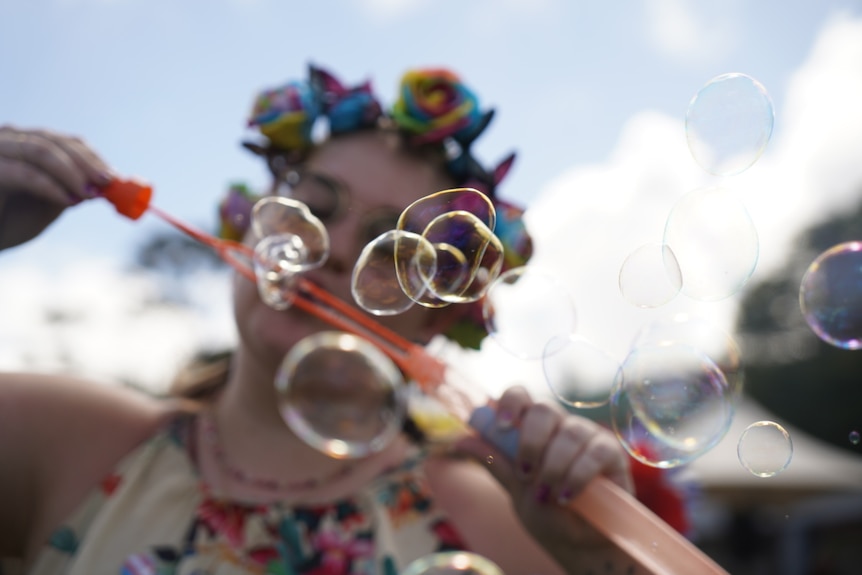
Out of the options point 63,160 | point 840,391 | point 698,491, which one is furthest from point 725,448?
point 840,391

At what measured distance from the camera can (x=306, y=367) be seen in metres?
1.33

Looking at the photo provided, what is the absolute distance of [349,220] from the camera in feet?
5.14

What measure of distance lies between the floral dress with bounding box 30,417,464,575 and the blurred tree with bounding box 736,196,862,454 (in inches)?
627

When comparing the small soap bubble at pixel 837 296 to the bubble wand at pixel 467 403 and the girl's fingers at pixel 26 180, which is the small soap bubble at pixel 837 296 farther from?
the girl's fingers at pixel 26 180

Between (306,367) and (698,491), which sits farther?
(698,491)

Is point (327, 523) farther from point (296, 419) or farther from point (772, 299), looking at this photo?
point (772, 299)

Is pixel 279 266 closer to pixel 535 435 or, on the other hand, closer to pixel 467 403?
pixel 467 403

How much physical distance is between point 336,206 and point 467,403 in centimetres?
48

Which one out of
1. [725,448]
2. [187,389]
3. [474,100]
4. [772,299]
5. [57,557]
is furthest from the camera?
[772,299]

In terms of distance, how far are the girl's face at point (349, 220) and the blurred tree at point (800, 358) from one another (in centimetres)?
1579

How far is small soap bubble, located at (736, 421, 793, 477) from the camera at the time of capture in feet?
4.63

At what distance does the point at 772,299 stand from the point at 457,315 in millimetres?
26160

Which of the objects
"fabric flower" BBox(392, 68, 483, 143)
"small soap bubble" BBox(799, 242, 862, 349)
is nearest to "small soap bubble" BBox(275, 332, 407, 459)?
"fabric flower" BBox(392, 68, 483, 143)

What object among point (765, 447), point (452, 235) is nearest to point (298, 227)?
point (452, 235)
